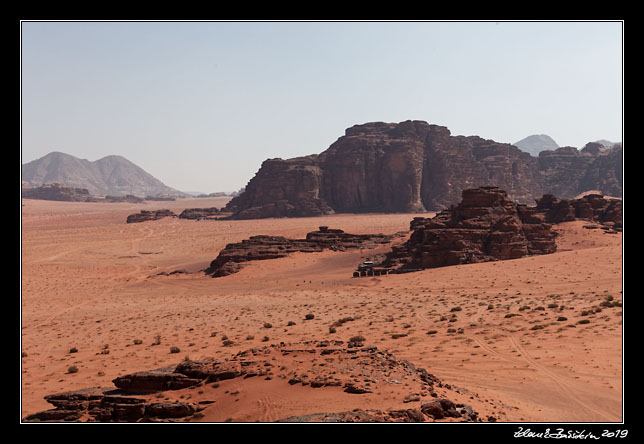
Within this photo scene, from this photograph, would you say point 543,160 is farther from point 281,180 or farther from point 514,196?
point 281,180

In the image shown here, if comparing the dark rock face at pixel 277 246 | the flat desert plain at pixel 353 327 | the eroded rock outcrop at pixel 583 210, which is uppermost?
the eroded rock outcrop at pixel 583 210

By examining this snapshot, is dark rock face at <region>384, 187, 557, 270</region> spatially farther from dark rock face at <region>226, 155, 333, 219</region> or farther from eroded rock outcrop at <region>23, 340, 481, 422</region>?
dark rock face at <region>226, 155, 333, 219</region>

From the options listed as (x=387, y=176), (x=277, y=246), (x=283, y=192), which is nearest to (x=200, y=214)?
(x=283, y=192)

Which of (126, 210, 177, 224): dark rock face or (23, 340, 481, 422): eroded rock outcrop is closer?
(23, 340, 481, 422): eroded rock outcrop

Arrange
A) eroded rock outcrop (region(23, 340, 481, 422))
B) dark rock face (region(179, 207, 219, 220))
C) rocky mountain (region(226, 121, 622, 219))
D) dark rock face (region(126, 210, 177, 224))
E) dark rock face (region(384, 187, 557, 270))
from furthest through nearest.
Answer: dark rock face (region(179, 207, 219, 220)) → rocky mountain (region(226, 121, 622, 219)) → dark rock face (region(126, 210, 177, 224)) → dark rock face (region(384, 187, 557, 270)) → eroded rock outcrop (region(23, 340, 481, 422))

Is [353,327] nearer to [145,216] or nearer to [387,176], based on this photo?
[387,176]

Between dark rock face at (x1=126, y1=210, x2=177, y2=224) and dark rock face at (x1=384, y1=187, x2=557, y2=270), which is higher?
dark rock face at (x1=126, y1=210, x2=177, y2=224)

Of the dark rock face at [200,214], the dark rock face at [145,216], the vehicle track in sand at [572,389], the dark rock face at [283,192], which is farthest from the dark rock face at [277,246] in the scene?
the dark rock face at [200,214]

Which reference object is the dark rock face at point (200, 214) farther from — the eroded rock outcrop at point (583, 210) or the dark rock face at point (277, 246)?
the eroded rock outcrop at point (583, 210)

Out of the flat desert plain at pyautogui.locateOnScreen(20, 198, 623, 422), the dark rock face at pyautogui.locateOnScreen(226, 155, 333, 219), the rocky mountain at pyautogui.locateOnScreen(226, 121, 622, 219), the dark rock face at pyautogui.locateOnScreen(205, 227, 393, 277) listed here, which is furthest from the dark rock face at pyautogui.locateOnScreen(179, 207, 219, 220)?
the flat desert plain at pyautogui.locateOnScreen(20, 198, 623, 422)
